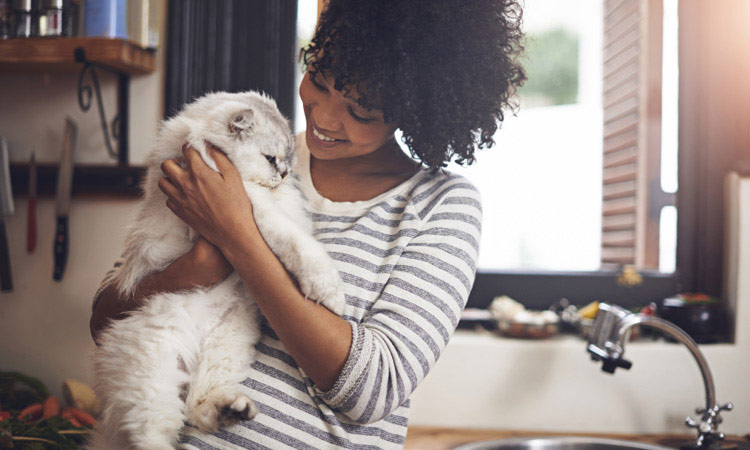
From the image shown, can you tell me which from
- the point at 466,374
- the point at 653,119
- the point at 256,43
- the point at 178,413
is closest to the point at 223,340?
the point at 178,413

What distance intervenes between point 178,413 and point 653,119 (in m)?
1.98

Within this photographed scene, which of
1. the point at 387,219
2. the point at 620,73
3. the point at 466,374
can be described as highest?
the point at 620,73

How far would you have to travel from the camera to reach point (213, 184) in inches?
35.5

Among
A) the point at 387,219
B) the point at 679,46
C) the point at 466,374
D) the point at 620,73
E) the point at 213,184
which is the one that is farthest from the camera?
the point at 620,73

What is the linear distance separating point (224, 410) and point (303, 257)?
0.85 feet

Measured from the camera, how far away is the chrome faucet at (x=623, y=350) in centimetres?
158

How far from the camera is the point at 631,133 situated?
223 cm

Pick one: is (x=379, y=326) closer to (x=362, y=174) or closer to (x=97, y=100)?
(x=362, y=174)

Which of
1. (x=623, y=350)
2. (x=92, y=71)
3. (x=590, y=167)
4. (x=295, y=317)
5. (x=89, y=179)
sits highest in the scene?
(x=92, y=71)

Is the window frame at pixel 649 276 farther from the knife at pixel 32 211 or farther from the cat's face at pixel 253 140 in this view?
the knife at pixel 32 211

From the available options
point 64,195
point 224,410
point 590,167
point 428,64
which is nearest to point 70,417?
point 64,195

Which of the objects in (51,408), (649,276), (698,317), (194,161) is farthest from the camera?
(649,276)

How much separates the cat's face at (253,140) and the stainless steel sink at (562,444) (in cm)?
105

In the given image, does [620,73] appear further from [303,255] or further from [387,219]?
[303,255]
